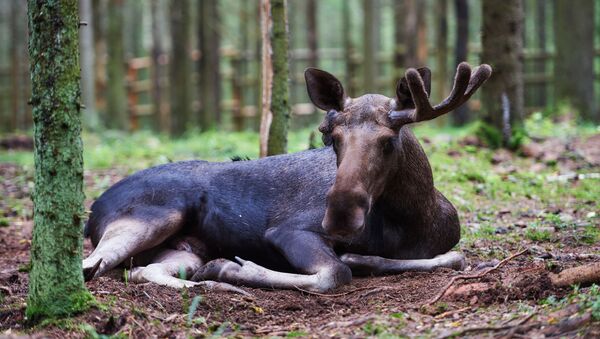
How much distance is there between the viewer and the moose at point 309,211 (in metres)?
5.66

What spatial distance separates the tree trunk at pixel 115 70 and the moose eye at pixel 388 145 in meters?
17.8

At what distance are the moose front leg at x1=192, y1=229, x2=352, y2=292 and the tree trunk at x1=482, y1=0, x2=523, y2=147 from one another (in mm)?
5739

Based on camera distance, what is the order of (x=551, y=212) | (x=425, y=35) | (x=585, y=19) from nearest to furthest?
(x=551, y=212)
(x=585, y=19)
(x=425, y=35)

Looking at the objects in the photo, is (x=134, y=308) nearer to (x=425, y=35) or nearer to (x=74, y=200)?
(x=74, y=200)

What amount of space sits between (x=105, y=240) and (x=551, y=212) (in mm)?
4468

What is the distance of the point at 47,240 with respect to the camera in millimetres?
4453

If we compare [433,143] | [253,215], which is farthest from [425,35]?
[253,215]

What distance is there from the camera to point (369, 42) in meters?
18.6

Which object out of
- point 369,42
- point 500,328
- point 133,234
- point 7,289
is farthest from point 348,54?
point 500,328

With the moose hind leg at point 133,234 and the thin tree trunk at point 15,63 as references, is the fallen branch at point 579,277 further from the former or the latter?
the thin tree trunk at point 15,63

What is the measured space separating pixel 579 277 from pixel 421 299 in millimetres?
967

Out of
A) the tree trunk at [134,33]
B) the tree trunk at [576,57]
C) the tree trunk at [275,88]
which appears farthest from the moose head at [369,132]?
the tree trunk at [134,33]

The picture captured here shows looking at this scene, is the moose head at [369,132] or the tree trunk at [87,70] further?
the tree trunk at [87,70]

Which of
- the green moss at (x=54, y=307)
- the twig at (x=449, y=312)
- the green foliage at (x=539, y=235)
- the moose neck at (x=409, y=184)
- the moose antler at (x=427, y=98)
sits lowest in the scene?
the green foliage at (x=539, y=235)
